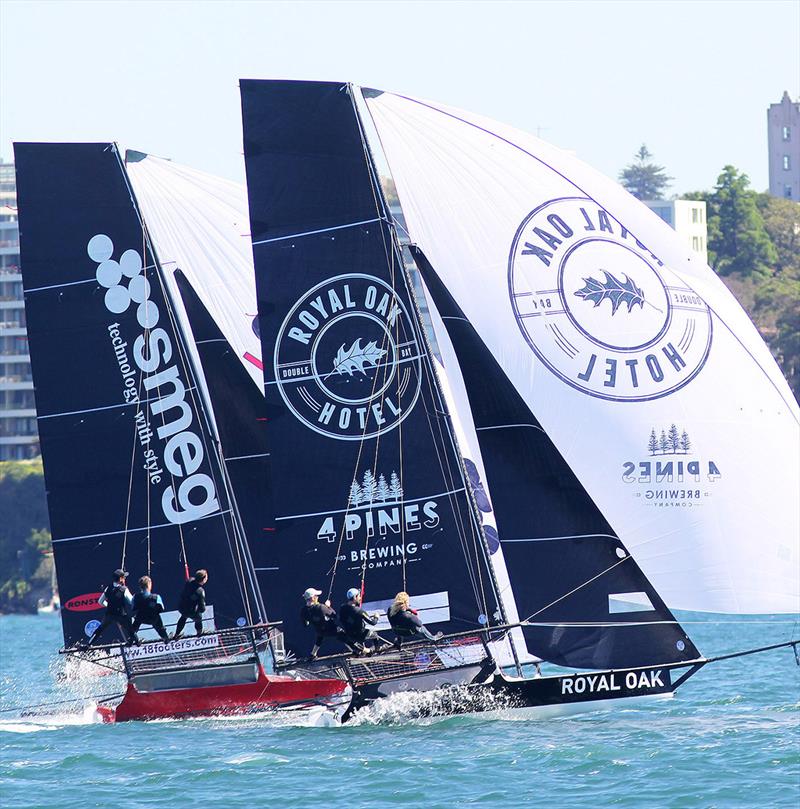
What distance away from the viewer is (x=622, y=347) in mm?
19891

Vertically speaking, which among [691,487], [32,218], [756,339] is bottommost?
[691,487]

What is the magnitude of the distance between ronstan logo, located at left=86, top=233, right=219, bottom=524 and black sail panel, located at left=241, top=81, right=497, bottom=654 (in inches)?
98.4

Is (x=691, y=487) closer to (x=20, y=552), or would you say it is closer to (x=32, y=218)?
(x=32, y=218)

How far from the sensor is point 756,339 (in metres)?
19.9

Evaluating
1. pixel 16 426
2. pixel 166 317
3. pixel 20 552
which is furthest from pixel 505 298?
pixel 16 426

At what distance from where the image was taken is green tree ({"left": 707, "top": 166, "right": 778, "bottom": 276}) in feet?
318

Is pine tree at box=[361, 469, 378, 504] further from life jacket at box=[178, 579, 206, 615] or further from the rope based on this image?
the rope

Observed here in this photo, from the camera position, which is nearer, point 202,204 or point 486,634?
point 486,634

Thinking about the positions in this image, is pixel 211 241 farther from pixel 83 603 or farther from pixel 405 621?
pixel 405 621

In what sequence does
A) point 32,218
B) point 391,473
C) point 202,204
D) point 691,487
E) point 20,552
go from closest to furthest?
point 691,487, point 391,473, point 32,218, point 202,204, point 20,552

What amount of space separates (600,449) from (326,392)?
304 centimetres

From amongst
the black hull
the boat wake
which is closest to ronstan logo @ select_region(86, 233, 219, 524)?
the boat wake

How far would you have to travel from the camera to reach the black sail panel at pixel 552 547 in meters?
20.1

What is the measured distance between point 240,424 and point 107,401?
6.75 feet
